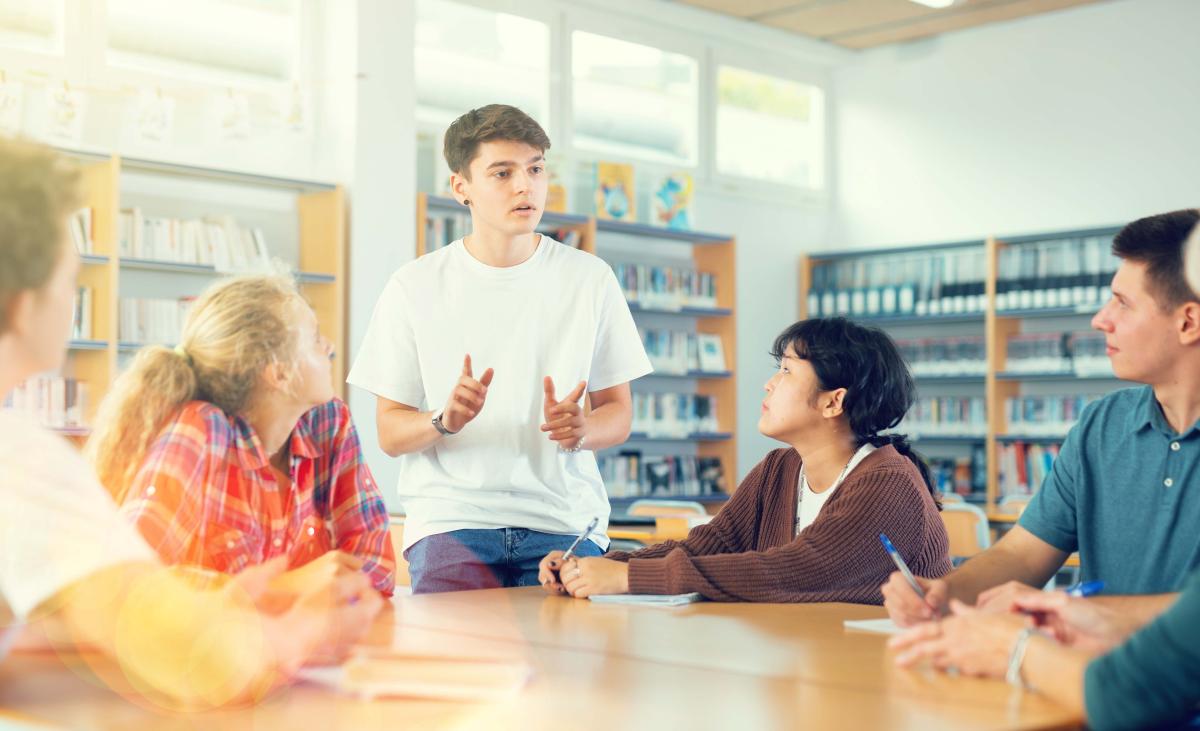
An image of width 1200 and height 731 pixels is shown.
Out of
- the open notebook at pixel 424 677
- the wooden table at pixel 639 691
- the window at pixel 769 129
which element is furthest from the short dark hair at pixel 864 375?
the window at pixel 769 129

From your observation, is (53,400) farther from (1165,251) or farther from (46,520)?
(1165,251)

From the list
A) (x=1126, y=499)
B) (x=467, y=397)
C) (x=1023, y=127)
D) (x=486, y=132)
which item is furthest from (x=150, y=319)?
(x=1023, y=127)

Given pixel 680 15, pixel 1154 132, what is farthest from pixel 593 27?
pixel 1154 132

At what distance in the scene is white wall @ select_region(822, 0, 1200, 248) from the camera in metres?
7.58

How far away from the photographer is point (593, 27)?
7809 millimetres

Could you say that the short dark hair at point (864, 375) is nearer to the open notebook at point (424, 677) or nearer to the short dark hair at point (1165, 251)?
the short dark hair at point (1165, 251)

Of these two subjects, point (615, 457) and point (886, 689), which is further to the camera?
point (615, 457)

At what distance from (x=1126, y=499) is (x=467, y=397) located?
1120 mm

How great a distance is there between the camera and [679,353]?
7770 millimetres

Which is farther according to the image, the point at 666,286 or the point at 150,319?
the point at 666,286

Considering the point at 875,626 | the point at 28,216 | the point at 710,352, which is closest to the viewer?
the point at 28,216

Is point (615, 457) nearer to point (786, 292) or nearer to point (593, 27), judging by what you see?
point (786, 292)

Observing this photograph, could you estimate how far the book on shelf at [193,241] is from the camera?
18.9 feet

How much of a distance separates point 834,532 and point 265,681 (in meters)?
1.13
